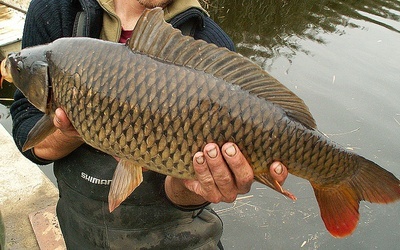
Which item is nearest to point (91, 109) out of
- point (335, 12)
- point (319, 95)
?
point (319, 95)

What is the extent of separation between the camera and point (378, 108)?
4676 millimetres

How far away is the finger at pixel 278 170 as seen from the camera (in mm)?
1189

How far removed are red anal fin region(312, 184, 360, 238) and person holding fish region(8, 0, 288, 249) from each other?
0.49 m

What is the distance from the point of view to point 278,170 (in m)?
1.19

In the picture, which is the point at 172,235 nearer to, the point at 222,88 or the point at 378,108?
the point at 222,88

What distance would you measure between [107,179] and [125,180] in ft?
1.25

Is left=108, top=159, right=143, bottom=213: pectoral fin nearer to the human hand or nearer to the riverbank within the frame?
the human hand

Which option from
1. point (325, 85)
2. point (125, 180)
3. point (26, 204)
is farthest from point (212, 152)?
point (325, 85)

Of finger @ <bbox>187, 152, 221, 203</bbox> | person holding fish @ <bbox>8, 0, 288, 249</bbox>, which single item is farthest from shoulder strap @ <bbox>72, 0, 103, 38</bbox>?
finger @ <bbox>187, 152, 221, 203</bbox>

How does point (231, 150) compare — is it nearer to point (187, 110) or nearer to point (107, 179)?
point (187, 110)

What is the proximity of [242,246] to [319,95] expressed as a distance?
260cm

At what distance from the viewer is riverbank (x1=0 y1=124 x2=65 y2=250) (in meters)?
2.33

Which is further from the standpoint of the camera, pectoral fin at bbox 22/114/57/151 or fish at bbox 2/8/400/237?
pectoral fin at bbox 22/114/57/151

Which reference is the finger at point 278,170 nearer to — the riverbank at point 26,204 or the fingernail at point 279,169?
the fingernail at point 279,169
